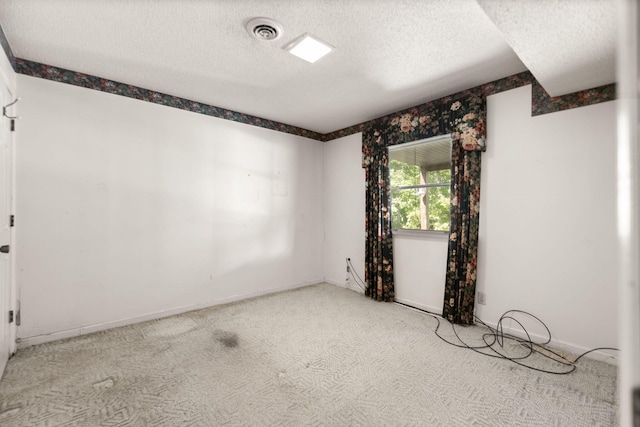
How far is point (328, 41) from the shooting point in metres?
2.09

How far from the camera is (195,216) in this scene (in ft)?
10.9

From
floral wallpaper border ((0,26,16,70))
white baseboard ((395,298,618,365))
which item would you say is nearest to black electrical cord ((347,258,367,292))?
white baseboard ((395,298,618,365))

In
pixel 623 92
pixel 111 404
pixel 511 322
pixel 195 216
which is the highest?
pixel 623 92

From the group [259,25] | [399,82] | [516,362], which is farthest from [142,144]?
[516,362]

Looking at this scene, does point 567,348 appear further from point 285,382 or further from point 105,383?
point 105,383

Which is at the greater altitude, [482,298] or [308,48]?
[308,48]

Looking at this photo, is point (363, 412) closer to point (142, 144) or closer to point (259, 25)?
point (259, 25)

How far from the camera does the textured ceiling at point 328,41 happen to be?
1.69 metres

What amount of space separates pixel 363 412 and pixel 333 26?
96.5 inches

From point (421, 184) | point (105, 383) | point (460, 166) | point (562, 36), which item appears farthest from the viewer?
point (421, 184)

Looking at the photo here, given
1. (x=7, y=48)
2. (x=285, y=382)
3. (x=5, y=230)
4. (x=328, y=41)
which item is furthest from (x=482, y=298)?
(x=7, y=48)

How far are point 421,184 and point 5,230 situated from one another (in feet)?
12.6

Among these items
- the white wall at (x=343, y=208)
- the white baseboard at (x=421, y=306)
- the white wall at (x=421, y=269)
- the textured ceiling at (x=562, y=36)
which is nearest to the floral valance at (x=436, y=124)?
the white wall at (x=343, y=208)

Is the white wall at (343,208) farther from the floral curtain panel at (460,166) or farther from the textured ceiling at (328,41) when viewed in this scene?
the textured ceiling at (328,41)
